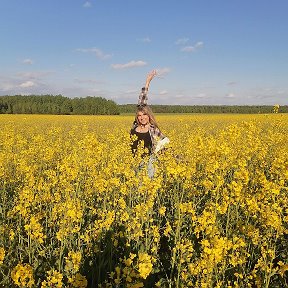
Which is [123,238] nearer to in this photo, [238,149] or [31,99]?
[238,149]

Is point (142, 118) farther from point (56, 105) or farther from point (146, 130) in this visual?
point (56, 105)

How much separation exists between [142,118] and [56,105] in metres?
52.1

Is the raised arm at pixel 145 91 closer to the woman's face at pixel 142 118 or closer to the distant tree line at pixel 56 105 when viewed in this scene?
the woman's face at pixel 142 118

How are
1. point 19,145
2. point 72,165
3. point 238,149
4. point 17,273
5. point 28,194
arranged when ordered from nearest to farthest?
1. point 17,273
2. point 28,194
3. point 72,165
4. point 238,149
5. point 19,145

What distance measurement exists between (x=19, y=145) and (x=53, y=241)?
14.6 feet

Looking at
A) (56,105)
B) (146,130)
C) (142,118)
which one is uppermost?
(56,105)

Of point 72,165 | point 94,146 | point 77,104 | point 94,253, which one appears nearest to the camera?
point 94,253

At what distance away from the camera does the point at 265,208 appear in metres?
3.15

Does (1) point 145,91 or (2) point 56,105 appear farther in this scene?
(2) point 56,105

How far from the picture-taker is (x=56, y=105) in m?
56.7

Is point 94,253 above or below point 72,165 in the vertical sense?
below

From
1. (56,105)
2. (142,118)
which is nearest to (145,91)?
(142,118)

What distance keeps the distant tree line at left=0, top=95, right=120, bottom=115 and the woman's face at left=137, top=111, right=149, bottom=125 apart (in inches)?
1944

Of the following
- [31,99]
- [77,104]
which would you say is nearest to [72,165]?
[77,104]
